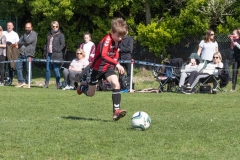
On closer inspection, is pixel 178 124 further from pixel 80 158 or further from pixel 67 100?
pixel 67 100

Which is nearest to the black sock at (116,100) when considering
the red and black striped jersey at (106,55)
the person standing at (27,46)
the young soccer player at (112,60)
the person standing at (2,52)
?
the young soccer player at (112,60)

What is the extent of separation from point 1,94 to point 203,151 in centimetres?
983

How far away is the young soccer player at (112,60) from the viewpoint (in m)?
10.2

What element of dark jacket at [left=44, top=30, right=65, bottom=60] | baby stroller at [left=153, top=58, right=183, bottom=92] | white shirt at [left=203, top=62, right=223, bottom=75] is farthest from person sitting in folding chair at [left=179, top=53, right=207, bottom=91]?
dark jacket at [left=44, top=30, right=65, bottom=60]

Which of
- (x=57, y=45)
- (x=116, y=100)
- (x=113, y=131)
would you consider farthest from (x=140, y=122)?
(x=57, y=45)

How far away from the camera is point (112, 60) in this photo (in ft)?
34.2

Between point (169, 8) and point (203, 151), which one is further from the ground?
point (169, 8)

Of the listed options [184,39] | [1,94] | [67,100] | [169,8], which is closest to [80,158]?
[67,100]

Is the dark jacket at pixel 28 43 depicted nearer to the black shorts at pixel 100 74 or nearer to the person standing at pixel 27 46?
the person standing at pixel 27 46

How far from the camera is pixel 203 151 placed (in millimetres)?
7520

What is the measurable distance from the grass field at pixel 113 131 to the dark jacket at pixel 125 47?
165 inches

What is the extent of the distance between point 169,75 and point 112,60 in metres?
7.85

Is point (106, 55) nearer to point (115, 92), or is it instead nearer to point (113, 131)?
point (115, 92)

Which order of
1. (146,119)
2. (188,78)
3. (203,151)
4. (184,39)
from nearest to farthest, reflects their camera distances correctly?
(203,151) → (146,119) → (188,78) → (184,39)
